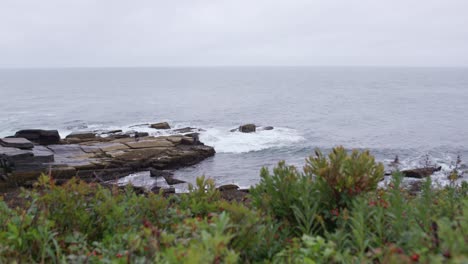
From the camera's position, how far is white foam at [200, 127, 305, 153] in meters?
34.3

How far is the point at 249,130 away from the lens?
40.7 m

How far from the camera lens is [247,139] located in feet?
123

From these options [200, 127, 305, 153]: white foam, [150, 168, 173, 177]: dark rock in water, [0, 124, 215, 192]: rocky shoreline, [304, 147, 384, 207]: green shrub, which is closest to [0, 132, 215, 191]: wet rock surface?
[0, 124, 215, 192]: rocky shoreline

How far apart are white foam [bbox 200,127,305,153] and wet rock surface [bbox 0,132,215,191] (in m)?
3.63

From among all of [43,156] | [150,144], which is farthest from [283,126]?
[43,156]

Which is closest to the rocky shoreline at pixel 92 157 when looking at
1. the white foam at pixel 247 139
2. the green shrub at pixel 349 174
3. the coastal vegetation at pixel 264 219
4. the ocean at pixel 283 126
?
the ocean at pixel 283 126

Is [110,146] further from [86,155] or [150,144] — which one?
[86,155]

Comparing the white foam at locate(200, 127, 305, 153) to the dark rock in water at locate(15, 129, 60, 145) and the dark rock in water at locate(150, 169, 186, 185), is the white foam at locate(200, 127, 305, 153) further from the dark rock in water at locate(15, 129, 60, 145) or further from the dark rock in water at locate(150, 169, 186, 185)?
the dark rock in water at locate(15, 129, 60, 145)

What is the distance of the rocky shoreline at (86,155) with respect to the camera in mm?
20156

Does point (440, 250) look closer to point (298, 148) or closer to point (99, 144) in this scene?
point (99, 144)

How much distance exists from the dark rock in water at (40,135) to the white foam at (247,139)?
11687 millimetres

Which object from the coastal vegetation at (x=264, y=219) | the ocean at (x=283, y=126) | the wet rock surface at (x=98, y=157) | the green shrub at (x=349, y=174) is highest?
the green shrub at (x=349, y=174)

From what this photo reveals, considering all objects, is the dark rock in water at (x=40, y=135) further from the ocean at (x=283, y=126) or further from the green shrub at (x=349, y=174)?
the green shrub at (x=349, y=174)

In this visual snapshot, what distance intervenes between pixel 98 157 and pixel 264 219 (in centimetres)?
2243
